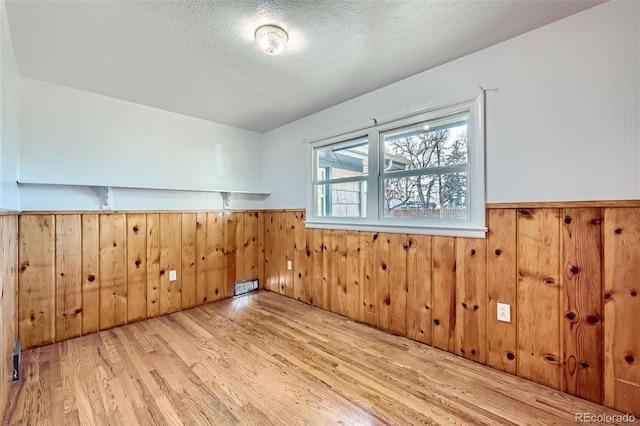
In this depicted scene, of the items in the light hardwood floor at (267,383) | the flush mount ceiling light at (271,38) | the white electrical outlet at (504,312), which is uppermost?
the flush mount ceiling light at (271,38)

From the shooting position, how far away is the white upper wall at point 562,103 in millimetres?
1518

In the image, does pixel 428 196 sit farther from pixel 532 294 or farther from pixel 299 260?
pixel 299 260

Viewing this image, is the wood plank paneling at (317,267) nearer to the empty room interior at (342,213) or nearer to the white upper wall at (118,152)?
the empty room interior at (342,213)

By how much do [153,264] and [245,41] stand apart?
245 centimetres

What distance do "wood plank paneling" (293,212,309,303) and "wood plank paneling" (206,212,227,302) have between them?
94cm

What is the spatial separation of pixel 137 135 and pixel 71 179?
28.7 inches

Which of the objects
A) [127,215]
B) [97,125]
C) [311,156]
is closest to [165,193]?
[127,215]

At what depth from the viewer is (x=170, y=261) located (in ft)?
10.2

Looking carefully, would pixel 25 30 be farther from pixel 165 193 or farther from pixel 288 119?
pixel 288 119

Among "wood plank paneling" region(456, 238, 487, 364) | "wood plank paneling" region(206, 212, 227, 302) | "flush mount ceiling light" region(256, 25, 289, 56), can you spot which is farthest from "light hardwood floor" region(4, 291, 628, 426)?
"flush mount ceiling light" region(256, 25, 289, 56)

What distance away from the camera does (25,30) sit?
1.70m

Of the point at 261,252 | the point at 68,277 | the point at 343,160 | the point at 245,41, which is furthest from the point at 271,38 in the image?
the point at 261,252

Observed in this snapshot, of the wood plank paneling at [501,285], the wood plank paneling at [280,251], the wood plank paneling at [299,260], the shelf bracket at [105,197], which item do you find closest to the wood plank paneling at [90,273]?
the shelf bracket at [105,197]

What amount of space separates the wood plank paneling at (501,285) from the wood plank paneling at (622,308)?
44cm
